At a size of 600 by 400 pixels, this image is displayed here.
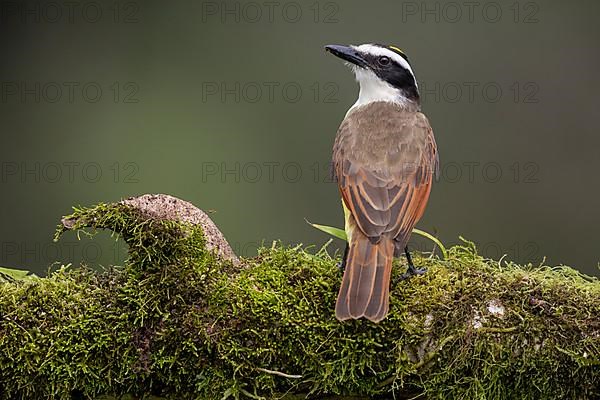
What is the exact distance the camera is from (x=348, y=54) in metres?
5.76

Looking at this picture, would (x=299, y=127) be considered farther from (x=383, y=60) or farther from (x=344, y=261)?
(x=344, y=261)

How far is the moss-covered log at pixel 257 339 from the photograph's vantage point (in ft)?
12.3

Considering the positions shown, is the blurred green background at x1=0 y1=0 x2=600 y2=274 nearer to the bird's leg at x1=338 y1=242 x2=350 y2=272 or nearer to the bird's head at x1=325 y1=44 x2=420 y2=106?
the bird's head at x1=325 y1=44 x2=420 y2=106

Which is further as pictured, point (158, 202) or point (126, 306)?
point (158, 202)

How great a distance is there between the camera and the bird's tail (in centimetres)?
379

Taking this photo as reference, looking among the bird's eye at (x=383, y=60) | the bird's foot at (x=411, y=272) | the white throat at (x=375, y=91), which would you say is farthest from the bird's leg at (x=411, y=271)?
the bird's eye at (x=383, y=60)

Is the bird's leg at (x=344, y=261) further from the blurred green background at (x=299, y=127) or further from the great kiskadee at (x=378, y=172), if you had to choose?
the blurred green background at (x=299, y=127)

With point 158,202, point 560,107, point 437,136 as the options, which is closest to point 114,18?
point 437,136

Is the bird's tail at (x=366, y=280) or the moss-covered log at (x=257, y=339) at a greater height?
the bird's tail at (x=366, y=280)

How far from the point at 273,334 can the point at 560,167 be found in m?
6.68

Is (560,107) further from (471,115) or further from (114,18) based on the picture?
(114,18)

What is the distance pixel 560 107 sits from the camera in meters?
10.0

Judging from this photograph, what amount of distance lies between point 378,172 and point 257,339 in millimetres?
1306

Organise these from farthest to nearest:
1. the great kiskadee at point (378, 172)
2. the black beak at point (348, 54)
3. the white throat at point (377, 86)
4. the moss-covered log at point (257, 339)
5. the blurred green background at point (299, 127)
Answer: the blurred green background at point (299, 127) < the white throat at point (377, 86) < the black beak at point (348, 54) < the great kiskadee at point (378, 172) < the moss-covered log at point (257, 339)
